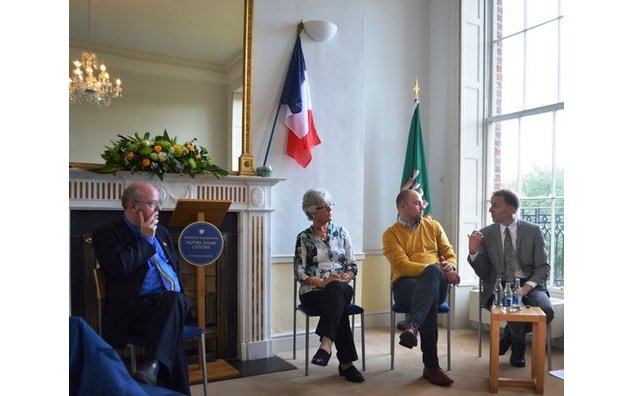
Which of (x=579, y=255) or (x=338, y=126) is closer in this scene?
(x=579, y=255)

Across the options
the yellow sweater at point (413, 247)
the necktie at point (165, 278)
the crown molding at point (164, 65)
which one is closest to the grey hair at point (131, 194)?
the necktie at point (165, 278)

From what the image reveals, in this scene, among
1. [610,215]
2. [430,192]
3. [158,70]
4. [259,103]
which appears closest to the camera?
[610,215]

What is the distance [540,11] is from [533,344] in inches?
112

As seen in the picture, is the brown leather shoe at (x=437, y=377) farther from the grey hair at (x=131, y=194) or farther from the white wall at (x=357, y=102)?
the grey hair at (x=131, y=194)

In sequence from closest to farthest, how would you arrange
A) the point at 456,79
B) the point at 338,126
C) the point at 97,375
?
the point at 97,375 → the point at 338,126 → the point at 456,79

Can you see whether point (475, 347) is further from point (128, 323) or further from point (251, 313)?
point (128, 323)

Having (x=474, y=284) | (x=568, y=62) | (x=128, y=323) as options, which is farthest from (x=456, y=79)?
(x=568, y=62)

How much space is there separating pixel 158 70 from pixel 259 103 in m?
0.73

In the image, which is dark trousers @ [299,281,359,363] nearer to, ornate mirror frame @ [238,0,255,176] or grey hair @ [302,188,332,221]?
grey hair @ [302,188,332,221]

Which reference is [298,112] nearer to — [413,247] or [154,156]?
[154,156]

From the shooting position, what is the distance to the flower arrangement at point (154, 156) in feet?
10.1

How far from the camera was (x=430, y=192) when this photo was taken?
15.7ft

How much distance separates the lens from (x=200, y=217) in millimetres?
3090

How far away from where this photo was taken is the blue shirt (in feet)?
8.48
